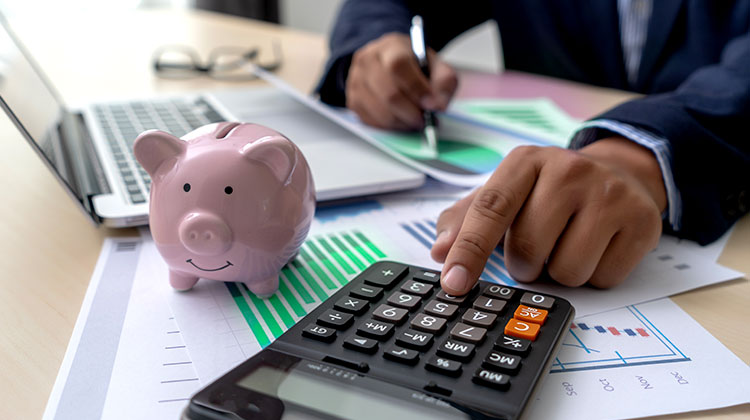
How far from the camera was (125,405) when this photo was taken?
287 mm

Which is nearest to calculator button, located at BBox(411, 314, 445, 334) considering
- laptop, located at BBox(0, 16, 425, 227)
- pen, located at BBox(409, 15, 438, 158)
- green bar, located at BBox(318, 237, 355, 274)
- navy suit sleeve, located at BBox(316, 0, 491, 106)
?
green bar, located at BBox(318, 237, 355, 274)

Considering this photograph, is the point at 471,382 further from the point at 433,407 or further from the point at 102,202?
the point at 102,202

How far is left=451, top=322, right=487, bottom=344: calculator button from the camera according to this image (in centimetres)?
31

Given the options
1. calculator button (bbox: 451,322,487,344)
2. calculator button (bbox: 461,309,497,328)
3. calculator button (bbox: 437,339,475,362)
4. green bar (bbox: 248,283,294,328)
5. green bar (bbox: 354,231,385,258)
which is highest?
calculator button (bbox: 437,339,475,362)

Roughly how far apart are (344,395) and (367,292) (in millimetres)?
90

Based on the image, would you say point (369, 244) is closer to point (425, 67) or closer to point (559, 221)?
point (559, 221)

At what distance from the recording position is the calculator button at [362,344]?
302mm

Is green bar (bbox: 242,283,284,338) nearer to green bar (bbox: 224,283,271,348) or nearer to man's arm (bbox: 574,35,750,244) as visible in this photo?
green bar (bbox: 224,283,271,348)

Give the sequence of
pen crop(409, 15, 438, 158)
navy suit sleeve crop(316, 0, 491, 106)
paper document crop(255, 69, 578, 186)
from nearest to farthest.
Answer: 1. paper document crop(255, 69, 578, 186)
2. pen crop(409, 15, 438, 158)
3. navy suit sleeve crop(316, 0, 491, 106)

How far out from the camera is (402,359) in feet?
0.96

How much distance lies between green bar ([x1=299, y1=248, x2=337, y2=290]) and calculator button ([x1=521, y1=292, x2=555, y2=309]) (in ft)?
0.40

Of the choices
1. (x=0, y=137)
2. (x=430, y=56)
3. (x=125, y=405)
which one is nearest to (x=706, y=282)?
(x=125, y=405)

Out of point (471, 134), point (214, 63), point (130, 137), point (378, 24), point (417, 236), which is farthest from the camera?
point (214, 63)

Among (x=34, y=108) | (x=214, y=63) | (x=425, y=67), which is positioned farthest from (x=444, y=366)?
(x=214, y=63)
